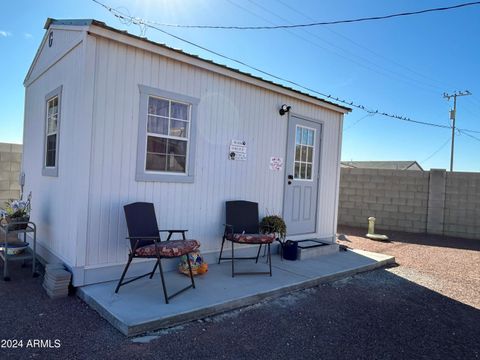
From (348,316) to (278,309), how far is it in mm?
711

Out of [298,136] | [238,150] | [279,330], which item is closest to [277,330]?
[279,330]

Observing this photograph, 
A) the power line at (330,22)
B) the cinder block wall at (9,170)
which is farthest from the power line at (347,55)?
the cinder block wall at (9,170)

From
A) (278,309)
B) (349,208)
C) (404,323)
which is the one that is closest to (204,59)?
(278,309)

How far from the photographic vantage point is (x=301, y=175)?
6133 mm

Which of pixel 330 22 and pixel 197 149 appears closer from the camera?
pixel 197 149

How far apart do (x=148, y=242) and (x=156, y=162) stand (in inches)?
40.0

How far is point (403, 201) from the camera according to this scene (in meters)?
9.55

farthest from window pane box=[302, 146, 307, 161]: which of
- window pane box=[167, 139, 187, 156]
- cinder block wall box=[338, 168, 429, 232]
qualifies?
cinder block wall box=[338, 168, 429, 232]

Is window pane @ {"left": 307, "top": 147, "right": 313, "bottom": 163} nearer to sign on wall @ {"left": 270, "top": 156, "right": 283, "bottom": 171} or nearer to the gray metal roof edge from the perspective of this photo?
sign on wall @ {"left": 270, "top": 156, "right": 283, "bottom": 171}

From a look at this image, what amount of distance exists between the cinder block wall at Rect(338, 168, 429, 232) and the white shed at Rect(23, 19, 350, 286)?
457cm

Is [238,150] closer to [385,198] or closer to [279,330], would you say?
[279,330]

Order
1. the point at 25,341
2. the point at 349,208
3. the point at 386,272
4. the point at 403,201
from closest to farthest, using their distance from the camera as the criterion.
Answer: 1. the point at 25,341
2. the point at 386,272
3. the point at 403,201
4. the point at 349,208

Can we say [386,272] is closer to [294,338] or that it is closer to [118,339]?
[294,338]

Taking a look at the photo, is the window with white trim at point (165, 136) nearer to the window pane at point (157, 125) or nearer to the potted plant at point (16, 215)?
the window pane at point (157, 125)
